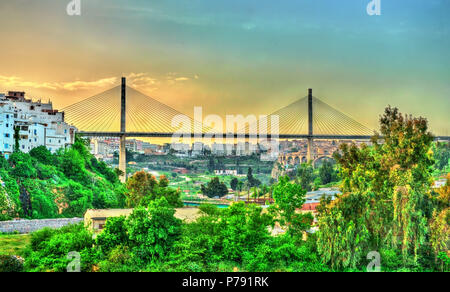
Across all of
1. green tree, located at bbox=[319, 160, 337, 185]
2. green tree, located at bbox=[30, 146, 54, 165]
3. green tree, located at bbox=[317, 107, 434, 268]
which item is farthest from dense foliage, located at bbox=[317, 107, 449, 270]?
green tree, located at bbox=[30, 146, 54, 165]

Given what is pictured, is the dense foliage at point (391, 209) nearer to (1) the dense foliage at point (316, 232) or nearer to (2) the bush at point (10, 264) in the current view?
(1) the dense foliage at point (316, 232)

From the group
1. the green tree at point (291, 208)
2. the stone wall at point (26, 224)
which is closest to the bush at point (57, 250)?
the stone wall at point (26, 224)

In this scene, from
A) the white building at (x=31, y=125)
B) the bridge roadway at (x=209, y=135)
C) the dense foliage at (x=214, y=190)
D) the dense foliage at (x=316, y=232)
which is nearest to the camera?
the dense foliage at (x=316, y=232)

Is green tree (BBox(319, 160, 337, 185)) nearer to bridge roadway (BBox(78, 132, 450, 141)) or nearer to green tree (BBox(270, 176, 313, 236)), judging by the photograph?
bridge roadway (BBox(78, 132, 450, 141))

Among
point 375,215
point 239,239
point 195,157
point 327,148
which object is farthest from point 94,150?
point 375,215

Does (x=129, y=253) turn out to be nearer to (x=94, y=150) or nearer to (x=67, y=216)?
(x=67, y=216)

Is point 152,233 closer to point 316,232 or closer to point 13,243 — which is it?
point 316,232
